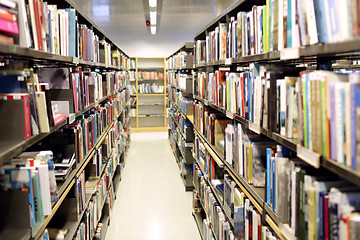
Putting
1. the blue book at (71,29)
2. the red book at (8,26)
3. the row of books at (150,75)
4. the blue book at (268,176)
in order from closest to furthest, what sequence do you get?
the red book at (8,26)
the blue book at (268,176)
the blue book at (71,29)
the row of books at (150,75)

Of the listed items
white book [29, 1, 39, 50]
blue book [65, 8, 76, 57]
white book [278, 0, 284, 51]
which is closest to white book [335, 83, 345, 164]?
white book [278, 0, 284, 51]

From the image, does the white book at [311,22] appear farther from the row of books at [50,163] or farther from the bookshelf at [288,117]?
the row of books at [50,163]

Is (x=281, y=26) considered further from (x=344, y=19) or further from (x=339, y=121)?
(x=339, y=121)

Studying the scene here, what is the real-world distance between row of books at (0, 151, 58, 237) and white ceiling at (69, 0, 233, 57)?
4903 mm

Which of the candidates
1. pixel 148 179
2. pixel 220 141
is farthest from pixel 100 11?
pixel 220 141

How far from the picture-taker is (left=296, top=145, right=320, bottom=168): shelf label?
1028mm

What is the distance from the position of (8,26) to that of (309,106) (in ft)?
3.85

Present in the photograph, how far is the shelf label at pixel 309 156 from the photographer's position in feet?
3.37

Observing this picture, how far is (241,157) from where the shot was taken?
2014 mm

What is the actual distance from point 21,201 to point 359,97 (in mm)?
1318

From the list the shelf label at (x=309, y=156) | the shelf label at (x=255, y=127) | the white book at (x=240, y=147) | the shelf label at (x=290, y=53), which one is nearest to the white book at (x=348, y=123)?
the shelf label at (x=309, y=156)

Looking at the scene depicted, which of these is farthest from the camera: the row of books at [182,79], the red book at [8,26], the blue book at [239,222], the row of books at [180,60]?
the row of books at [180,60]

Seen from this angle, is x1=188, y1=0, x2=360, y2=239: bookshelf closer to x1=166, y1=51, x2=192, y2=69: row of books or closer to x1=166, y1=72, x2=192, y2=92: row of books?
x1=166, y1=72, x2=192, y2=92: row of books

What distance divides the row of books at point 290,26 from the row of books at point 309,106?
0.42 ft
